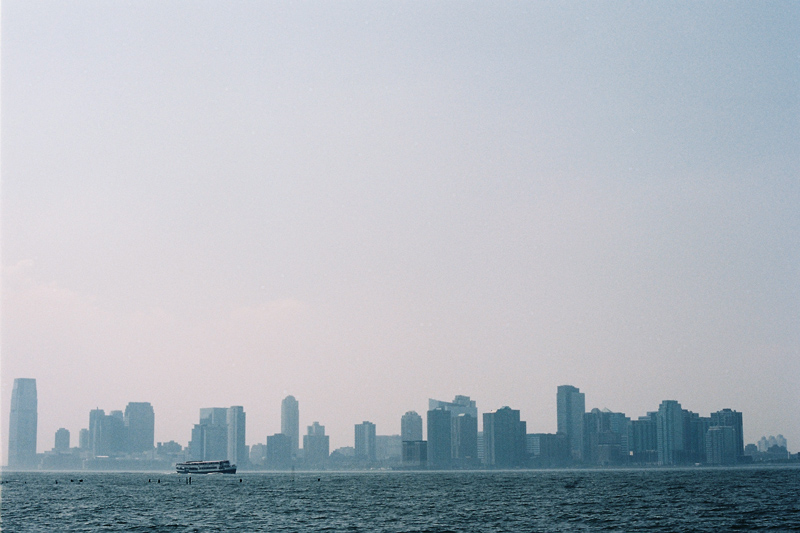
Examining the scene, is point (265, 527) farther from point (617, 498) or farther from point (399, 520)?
point (617, 498)

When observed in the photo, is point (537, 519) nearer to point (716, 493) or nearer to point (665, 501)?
point (665, 501)

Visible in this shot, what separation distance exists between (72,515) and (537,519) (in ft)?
246

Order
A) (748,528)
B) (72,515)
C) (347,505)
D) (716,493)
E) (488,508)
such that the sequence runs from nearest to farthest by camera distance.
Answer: (748,528) → (72,515) → (488,508) → (347,505) → (716,493)

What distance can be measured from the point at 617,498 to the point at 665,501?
Result: 1320 centimetres

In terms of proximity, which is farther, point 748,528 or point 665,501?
point 665,501

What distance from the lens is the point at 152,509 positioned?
154 m

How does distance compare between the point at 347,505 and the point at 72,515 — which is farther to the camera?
the point at 347,505

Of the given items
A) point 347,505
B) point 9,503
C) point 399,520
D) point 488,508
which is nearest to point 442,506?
point 488,508

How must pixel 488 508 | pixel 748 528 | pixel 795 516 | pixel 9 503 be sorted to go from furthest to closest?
pixel 9 503 < pixel 488 508 < pixel 795 516 < pixel 748 528

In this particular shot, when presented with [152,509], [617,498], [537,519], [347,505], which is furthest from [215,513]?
[617,498]

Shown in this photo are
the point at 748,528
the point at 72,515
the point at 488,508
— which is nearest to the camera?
the point at 748,528

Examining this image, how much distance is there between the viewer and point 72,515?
140 metres

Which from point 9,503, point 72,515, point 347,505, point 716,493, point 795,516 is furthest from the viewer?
point 716,493

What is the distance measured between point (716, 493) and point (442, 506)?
72.7 m
